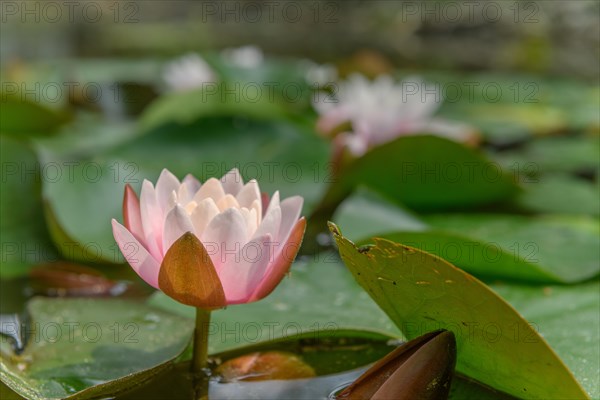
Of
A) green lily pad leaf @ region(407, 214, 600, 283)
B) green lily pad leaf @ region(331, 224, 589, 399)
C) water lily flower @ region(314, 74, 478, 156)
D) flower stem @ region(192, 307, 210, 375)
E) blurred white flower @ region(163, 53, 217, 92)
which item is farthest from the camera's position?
blurred white flower @ region(163, 53, 217, 92)

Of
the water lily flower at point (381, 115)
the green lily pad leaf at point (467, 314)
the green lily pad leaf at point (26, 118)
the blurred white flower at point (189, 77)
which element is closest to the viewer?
the green lily pad leaf at point (467, 314)

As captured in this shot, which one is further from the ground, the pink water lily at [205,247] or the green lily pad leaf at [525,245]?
the pink water lily at [205,247]

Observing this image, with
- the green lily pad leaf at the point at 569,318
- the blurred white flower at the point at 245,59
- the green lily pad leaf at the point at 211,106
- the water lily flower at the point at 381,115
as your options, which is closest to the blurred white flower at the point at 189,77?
the blurred white flower at the point at 245,59

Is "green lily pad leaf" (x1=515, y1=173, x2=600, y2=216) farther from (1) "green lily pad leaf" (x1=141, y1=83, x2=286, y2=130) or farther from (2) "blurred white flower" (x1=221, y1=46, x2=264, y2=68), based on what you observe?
(2) "blurred white flower" (x1=221, y1=46, x2=264, y2=68)

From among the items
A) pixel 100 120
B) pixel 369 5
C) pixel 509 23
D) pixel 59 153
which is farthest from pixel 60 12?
pixel 59 153

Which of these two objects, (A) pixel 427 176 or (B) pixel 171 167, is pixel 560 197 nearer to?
(A) pixel 427 176

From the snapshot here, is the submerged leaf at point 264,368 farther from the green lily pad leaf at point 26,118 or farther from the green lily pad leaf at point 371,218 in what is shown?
the green lily pad leaf at point 26,118

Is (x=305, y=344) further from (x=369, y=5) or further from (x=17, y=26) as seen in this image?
(x=369, y=5)

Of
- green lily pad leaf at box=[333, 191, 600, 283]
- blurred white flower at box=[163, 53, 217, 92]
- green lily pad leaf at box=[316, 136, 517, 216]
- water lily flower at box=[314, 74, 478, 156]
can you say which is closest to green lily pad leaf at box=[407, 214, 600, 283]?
green lily pad leaf at box=[333, 191, 600, 283]
